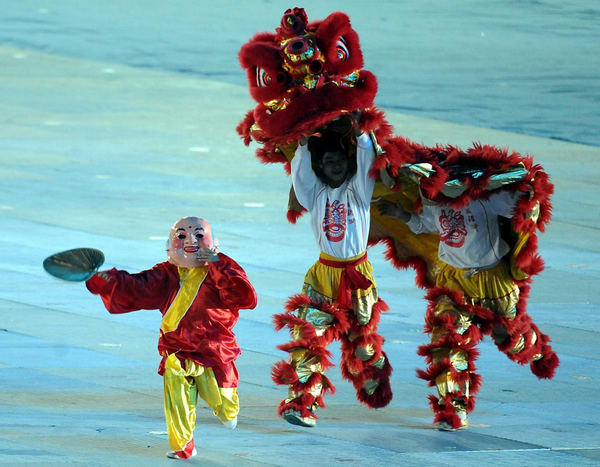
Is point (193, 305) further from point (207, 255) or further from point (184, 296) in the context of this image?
point (207, 255)

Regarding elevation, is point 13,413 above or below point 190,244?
below

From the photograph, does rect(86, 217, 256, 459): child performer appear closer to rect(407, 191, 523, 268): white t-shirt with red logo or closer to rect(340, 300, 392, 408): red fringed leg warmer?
rect(340, 300, 392, 408): red fringed leg warmer

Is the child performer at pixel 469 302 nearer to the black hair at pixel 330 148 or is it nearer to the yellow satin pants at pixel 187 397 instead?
the black hair at pixel 330 148

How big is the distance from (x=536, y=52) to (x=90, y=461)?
54.7 ft

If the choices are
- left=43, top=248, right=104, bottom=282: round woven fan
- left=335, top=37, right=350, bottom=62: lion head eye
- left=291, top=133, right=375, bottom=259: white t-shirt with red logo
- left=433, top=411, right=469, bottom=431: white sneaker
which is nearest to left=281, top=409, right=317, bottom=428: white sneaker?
left=433, top=411, right=469, bottom=431: white sneaker

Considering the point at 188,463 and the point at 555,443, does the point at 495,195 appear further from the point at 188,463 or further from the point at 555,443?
the point at 188,463

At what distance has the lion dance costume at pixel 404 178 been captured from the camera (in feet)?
25.5

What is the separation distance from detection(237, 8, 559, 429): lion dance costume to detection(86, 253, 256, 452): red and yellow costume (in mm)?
742

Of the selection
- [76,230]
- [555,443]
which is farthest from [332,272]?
[76,230]

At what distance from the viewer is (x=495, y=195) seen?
798 cm

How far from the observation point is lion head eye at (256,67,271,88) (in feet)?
25.9

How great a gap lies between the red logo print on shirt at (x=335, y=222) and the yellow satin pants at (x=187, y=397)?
109 cm

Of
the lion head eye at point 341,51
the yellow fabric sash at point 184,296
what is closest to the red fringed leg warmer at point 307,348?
the yellow fabric sash at point 184,296

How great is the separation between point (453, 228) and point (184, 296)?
5.61 ft
